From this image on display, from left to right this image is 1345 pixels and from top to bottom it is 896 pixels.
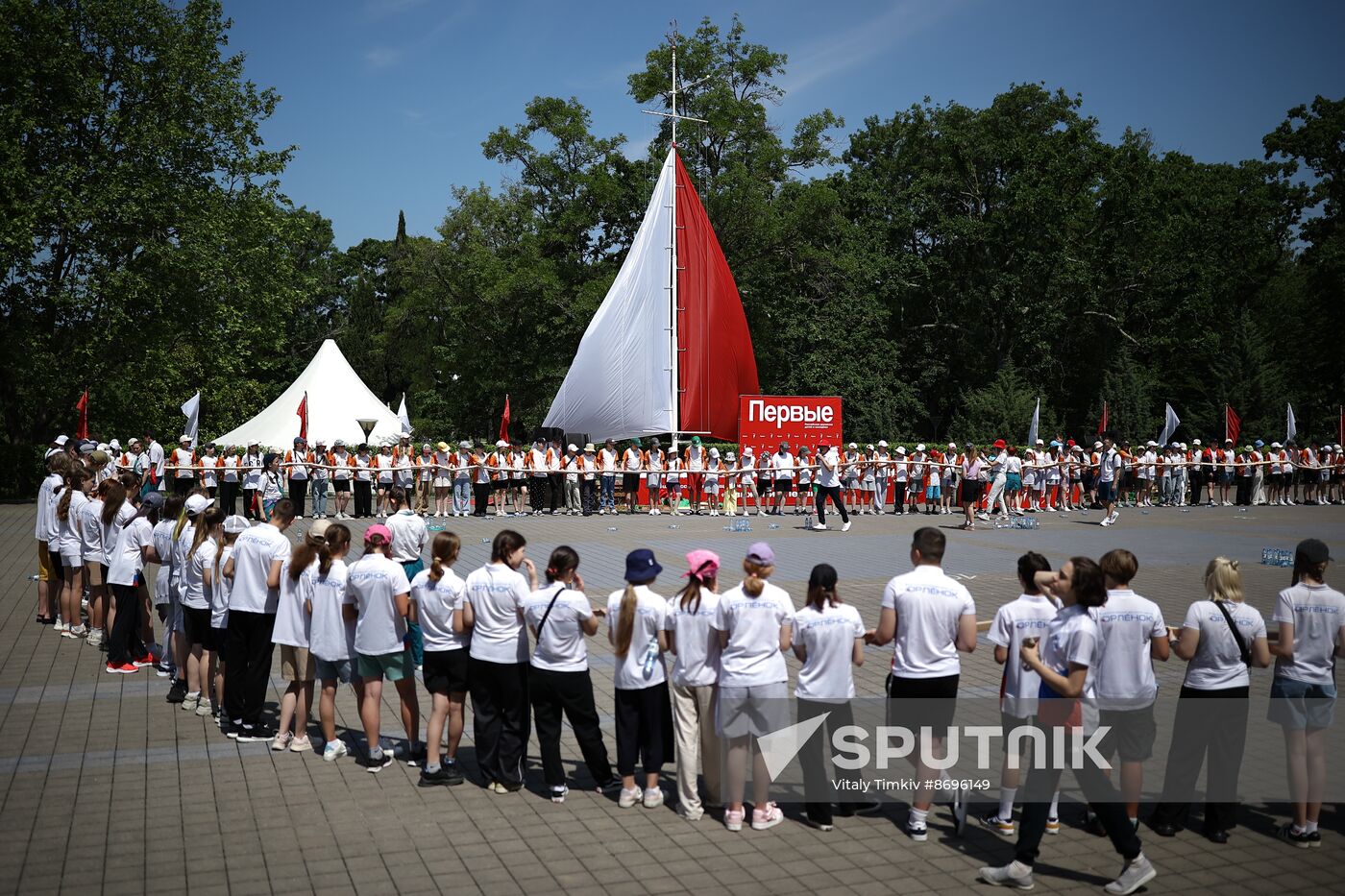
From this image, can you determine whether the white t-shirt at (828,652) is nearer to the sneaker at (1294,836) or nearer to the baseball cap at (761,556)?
the baseball cap at (761,556)

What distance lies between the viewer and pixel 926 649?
249 inches

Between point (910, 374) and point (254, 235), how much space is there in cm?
3064

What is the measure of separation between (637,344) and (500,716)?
19.1 metres

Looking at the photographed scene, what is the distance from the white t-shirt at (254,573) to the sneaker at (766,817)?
3906 millimetres

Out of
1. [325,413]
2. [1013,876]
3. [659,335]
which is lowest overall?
[1013,876]

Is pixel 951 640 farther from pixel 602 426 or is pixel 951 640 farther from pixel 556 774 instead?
pixel 602 426

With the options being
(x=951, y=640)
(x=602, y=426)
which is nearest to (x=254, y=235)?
(x=602, y=426)

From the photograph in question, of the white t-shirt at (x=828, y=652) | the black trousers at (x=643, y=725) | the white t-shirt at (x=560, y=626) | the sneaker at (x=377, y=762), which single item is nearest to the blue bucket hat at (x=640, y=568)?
the white t-shirt at (x=560, y=626)

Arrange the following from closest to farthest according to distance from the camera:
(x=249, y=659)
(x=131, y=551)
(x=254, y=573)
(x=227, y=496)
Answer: (x=254, y=573) → (x=249, y=659) → (x=131, y=551) → (x=227, y=496)

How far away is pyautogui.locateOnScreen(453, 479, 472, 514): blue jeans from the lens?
2559cm

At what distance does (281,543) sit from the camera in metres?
8.14

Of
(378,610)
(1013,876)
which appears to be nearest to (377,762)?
(378,610)

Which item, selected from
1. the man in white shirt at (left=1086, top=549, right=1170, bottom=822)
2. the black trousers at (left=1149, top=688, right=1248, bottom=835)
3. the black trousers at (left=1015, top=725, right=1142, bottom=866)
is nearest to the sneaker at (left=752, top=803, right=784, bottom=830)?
the black trousers at (left=1015, top=725, right=1142, bottom=866)

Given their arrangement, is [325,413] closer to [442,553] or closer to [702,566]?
[442,553]
